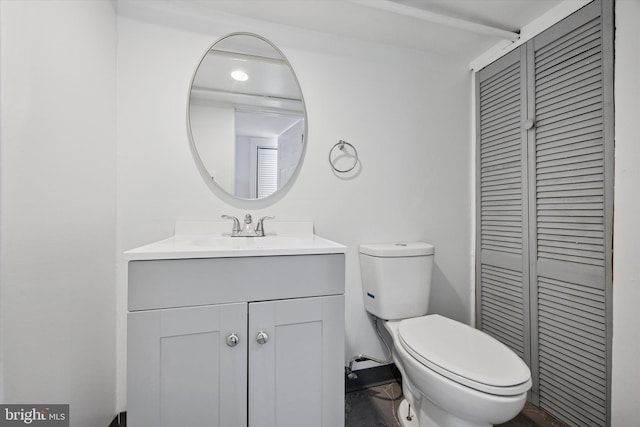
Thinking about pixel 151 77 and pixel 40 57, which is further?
pixel 151 77

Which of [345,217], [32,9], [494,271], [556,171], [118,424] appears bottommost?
[118,424]

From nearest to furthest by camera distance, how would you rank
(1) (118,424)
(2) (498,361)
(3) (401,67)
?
(2) (498,361)
(1) (118,424)
(3) (401,67)

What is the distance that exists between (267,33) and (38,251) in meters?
1.35

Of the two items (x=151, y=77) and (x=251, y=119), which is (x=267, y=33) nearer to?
(x=251, y=119)

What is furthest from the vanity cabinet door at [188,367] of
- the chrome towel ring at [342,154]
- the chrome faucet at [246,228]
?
the chrome towel ring at [342,154]

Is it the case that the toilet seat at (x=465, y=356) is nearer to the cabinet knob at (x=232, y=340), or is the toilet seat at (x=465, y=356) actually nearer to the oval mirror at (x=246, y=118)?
the cabinet knob at (x=232, y=340)

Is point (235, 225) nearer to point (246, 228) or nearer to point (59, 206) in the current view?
point (246, 228)

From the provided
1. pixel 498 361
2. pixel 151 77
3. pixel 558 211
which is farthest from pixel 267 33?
pixel 498 361

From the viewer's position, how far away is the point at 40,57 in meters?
0.84

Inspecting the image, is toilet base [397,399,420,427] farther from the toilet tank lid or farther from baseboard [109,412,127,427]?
baseboard [109,412,127,427]

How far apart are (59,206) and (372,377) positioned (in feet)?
5.41

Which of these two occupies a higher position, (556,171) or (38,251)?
(556,171)

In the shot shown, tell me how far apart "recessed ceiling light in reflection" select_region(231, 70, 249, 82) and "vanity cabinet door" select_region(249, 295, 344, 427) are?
1107 mm

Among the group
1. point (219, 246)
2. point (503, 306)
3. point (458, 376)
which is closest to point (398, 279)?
Result: point (458, 376)
